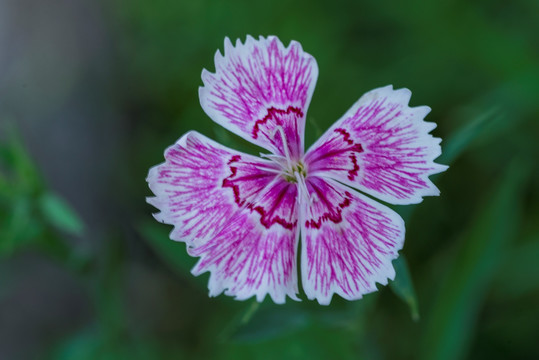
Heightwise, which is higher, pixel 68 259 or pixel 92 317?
pixel 68 259

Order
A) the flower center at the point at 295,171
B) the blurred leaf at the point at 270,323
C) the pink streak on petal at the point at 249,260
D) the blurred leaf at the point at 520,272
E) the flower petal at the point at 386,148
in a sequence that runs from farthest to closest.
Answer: the blurred leaf at the point at 520,272 → the blurred leaf at the point at 270,323 → the flower center at the point at 295,171 → the pink streak on petal at the point at 249,260 → the flower petal at the point at 386,148

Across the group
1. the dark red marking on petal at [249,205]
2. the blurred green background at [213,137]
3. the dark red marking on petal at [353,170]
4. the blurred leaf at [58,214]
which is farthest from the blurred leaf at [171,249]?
the dark red marking on petal at [353,170]

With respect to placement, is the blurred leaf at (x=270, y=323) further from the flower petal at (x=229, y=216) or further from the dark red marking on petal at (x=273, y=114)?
the dark red marking on petal at (x=273, y=114)

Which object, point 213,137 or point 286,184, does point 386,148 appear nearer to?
point 286,184

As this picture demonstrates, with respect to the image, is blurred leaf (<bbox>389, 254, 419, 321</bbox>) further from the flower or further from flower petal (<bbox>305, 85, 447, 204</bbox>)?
flower petal (<bbox>305, 85, 447, 204</bbox>)

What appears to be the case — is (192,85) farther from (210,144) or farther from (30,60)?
(210,144)

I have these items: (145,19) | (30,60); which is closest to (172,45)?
(145,19)
